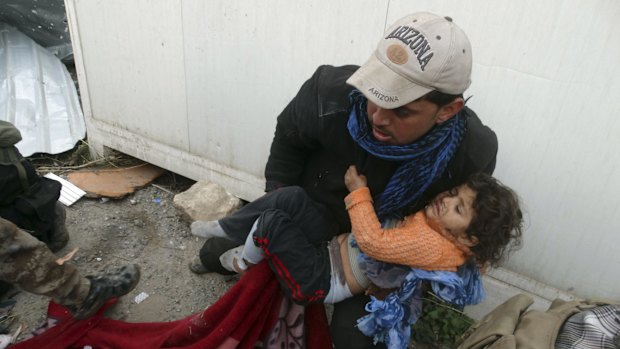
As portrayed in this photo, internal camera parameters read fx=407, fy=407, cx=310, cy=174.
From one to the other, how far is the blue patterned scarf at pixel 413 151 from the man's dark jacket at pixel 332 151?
7 cm

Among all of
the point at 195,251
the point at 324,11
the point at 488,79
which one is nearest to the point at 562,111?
the point at 488,79

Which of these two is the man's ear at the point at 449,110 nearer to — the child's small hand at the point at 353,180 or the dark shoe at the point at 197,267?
the child's small hand at the point at 353,180

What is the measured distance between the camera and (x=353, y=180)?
1.76 m

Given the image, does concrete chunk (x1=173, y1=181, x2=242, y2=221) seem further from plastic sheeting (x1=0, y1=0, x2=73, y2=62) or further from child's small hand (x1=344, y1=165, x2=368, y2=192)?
plastic sheeting (x1=0, y1=0, x2=73, y2=62)

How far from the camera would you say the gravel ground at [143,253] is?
2346 mm

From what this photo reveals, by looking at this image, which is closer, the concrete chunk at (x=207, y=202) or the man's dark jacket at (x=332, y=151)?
the man's dark jacket at (x=332, y=151)

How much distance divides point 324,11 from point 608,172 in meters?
1.59

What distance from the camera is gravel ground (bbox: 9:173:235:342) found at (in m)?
2.35

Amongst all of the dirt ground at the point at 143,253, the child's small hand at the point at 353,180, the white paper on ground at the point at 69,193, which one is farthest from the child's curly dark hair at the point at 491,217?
the white paper on ground at the point at 69,193

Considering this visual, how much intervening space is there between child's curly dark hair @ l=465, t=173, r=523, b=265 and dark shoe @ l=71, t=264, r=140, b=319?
1806 millimetres

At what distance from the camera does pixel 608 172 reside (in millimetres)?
1878

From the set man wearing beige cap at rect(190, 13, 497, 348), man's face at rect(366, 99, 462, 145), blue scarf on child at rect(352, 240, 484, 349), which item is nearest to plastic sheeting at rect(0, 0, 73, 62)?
man wearing beige cap at rect(190, 13, 497, 348)

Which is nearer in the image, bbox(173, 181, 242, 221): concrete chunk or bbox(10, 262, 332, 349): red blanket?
bbox(10, 262, 332, 349): red blanket

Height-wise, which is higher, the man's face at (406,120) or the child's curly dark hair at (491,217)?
the man's face at (406,120)
